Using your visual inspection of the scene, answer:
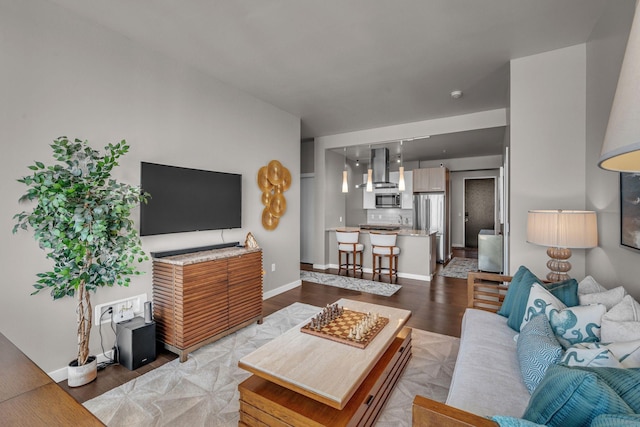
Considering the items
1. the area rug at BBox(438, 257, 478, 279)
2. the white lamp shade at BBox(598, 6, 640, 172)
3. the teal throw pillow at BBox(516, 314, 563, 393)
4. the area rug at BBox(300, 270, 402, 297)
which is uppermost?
the white lamp shade at BBox(598, 6, 640, 172)

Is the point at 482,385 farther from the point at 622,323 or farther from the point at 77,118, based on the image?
the point at 77,118

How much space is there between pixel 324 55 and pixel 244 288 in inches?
98.7

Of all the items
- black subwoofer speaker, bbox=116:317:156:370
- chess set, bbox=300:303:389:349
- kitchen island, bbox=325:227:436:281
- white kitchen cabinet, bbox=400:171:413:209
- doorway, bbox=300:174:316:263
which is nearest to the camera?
chess set, bbox=300:303:389:349

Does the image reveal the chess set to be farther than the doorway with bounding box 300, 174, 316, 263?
No

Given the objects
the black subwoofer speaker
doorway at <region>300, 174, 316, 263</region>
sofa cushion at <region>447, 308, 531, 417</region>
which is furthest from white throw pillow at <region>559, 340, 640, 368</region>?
doorway at <region>300, 174, 316, 263</region>

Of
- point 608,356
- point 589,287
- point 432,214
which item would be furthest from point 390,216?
point 608,356

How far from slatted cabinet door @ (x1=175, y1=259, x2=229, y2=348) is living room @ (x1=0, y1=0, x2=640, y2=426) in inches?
20.7

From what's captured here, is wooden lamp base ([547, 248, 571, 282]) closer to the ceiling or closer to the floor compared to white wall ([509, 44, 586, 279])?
closer to the floor

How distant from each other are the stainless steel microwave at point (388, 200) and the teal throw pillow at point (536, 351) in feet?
20.3

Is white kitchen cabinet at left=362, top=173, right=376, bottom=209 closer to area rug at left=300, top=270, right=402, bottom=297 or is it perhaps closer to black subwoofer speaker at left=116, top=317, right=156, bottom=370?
area rug at left=300, top=270, right=402, bottom=297

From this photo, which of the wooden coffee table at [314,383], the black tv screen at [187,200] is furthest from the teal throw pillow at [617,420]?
the black tv screen at [187,200]

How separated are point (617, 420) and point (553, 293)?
5.00 feet

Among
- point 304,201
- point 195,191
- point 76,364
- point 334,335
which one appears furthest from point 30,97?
point 304,201

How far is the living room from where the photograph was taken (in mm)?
2018
